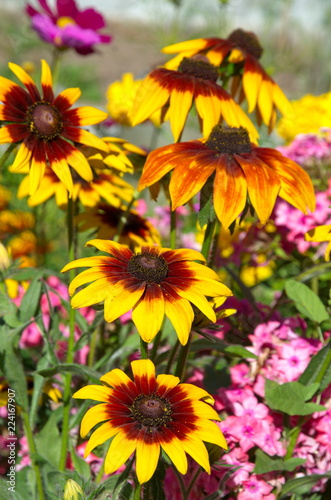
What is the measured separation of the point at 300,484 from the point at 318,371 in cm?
17

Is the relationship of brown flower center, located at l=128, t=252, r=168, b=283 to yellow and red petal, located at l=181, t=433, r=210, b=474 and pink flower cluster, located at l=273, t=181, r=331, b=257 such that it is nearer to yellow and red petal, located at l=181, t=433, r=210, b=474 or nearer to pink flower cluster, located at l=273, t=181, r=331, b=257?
yellow and red petal, located at l=181, t=433, r=210, b=474

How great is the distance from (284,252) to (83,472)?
803 mm

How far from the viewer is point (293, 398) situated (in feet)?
2.85

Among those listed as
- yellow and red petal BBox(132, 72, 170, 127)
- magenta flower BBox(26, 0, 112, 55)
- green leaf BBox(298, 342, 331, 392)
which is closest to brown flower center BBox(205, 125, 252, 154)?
yellow and red petal BBox(132, 72, 170, 127)

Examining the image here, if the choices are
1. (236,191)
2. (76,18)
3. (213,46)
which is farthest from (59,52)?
(236,191)

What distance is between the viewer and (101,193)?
3.64ft

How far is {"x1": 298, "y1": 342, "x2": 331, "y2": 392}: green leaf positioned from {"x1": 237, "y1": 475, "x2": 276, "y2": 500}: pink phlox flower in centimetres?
17

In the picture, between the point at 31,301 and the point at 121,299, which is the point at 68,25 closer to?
the point at 31,301

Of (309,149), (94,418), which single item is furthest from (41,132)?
(309,149)

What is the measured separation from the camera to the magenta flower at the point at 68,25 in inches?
70.1

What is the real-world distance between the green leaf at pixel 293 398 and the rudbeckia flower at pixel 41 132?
0.41 m

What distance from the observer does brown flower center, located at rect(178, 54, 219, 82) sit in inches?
39.1

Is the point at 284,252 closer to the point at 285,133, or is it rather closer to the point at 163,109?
the point at 163,109

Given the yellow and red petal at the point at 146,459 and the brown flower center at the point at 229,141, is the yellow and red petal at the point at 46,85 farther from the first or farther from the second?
the yellow and red petal at the point at 146,459
